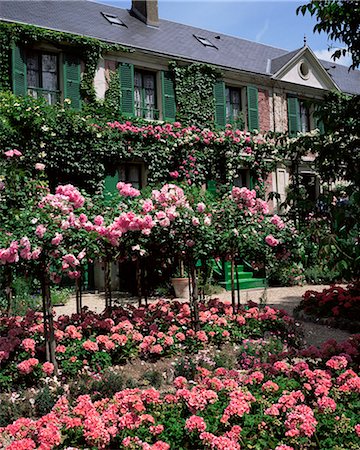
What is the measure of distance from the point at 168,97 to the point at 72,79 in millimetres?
2737

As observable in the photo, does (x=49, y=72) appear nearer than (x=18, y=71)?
No

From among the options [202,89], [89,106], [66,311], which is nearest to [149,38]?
[202,89]

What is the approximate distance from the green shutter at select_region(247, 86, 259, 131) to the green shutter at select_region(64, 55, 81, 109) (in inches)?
210

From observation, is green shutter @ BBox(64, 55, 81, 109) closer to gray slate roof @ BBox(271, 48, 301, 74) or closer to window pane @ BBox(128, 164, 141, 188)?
window pane @ BBox(128, 164, 141, 188)

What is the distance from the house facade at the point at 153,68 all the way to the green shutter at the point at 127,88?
0.03 m

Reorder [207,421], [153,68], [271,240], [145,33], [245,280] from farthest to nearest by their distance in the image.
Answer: [145,33]
[153,68]
[245,280]
[271,240]
[207,421]

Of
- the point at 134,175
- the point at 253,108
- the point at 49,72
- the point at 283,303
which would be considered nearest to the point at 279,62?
the point at 253,108

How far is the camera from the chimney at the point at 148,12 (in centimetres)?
1506

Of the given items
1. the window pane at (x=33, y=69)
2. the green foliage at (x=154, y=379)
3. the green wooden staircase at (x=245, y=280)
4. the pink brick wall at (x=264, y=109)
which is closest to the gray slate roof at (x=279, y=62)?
the pink brick wall at (x=264, y=109)

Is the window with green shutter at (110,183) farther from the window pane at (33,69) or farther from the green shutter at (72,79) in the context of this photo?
the window pane at (33,69)

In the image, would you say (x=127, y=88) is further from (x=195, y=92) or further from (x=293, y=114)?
(x=293, y=114)

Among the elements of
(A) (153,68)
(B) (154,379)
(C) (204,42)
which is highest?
(C) (204,42)

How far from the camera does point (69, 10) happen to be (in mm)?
13586

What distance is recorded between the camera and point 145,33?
14.2 meters
